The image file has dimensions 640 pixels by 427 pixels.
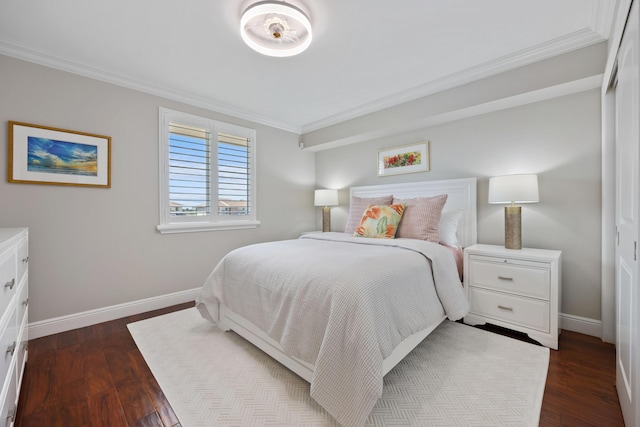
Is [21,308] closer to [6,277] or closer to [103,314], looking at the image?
[6,277]

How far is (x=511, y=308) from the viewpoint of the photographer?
2176 mm

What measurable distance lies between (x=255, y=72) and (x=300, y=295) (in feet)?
7.05

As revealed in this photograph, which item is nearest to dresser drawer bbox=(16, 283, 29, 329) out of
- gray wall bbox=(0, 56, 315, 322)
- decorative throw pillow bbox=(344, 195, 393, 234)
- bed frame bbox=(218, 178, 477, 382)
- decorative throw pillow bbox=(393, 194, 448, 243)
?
gray wall bbox=(0, 56, 315, 322)

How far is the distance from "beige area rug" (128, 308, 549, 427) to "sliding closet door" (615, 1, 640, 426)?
403mm

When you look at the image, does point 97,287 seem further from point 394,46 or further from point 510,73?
point 510,73

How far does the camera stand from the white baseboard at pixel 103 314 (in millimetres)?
2258

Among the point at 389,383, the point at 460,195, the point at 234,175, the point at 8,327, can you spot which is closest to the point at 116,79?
the point at 234,175

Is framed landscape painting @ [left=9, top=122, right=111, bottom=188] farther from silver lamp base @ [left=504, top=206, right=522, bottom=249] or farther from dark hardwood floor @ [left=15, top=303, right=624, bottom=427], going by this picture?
silver lamp base @ [left=504, top=206, right=522, bottom=249]

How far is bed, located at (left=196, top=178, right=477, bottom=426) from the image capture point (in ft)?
4.18

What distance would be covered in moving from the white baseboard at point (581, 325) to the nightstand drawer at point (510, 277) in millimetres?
602

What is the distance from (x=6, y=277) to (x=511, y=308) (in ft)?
10.2

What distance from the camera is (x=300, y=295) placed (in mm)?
1569

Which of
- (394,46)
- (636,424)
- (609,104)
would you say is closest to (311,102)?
(394,46)

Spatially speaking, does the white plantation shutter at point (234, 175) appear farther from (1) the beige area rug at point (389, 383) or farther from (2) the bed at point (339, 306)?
(1) the beige area rug at point (389, 383)
